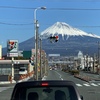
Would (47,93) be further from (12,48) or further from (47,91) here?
(12,48)

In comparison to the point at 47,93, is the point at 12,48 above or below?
above

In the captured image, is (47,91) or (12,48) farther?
(12,48)

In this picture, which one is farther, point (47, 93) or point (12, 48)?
point (12, 48)

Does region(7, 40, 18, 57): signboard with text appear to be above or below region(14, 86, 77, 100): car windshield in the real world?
above

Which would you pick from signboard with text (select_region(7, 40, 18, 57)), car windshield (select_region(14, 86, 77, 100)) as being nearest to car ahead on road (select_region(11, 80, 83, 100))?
car windshield (select_region(14, 86, 77, 100))

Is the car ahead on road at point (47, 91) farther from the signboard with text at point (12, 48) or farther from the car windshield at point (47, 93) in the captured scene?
the signboard with text at point (12, 48)

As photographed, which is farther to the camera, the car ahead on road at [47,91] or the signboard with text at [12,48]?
the signboard with text at [12,48]

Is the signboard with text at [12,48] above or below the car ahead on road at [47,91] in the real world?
above

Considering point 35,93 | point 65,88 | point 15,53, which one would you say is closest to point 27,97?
point 35,93

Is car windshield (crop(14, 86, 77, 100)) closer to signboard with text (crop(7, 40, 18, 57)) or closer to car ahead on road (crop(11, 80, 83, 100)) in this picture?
car ahead on road (crop(11, 80, 83, 100))

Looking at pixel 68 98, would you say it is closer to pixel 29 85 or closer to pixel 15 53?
pixel 29 85

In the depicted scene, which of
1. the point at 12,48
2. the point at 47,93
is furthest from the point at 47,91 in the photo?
the point at 12,48

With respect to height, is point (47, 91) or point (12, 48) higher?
point (12, 48)

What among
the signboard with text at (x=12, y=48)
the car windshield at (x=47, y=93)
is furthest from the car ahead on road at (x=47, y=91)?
the signboard with text at (x=12, y=48)
